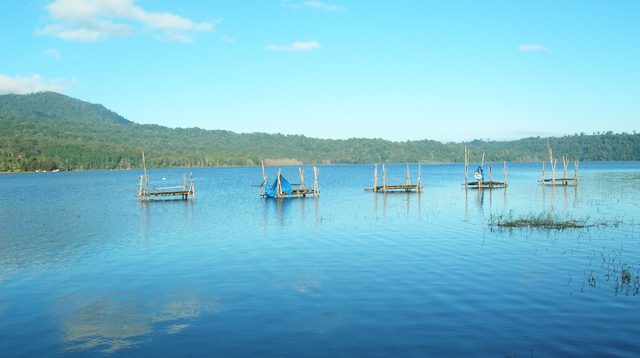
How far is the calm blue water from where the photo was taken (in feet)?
38.6

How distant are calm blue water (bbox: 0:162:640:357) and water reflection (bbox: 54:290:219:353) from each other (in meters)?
0.06

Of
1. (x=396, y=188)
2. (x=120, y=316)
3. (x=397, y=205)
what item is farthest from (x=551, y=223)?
(x=396, y=188)

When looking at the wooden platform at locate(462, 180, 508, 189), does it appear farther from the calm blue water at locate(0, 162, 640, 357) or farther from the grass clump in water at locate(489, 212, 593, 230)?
the grass clump in water at locate(489, 212, 593, 230)

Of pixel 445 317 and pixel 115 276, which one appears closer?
pixel 445 317

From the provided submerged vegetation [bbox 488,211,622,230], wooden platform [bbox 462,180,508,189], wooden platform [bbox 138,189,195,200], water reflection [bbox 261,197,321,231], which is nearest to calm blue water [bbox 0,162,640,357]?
submerged vegetation [bbox 488,211,622,230]

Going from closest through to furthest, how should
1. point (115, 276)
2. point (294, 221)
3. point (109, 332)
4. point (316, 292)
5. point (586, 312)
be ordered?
point (109, 332)
point (586, 312)
point (316, 292)
point (115, 276)
point (294, 221)

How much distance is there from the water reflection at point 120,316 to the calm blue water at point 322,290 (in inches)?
2.3

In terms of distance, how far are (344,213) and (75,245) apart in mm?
19026

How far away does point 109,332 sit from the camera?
41.5 feet

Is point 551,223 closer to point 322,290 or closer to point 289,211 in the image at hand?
point 322,290

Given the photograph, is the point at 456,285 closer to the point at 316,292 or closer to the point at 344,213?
the point at 316,292

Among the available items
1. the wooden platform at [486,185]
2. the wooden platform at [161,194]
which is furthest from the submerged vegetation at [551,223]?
the wooden platform at [161,194]

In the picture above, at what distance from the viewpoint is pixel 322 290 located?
16156 millimetres

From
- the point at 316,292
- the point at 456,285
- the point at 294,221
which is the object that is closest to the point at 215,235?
the point at 294,221
